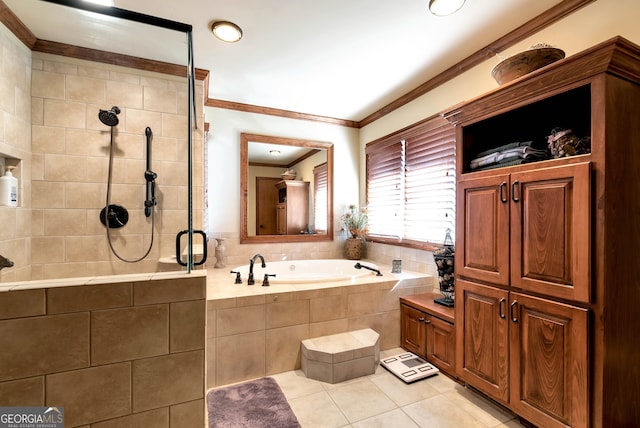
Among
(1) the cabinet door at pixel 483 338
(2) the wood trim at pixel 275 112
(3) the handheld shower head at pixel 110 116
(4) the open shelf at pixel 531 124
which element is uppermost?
(2) the wood trim at pixel 275 112

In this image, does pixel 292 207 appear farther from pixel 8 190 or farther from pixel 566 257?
pixel 566 257

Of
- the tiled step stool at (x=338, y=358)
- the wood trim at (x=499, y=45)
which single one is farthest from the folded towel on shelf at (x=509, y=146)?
the tiled step stool at (x=338, y=358)

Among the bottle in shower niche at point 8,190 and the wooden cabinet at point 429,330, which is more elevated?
the bottle in shower niche at point 8,190

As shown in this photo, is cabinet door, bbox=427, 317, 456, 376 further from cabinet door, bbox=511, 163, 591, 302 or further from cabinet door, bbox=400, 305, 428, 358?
cabinet door, bbox=511, 163, 591, 302

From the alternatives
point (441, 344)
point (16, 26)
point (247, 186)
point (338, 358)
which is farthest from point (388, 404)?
point (16, 26)

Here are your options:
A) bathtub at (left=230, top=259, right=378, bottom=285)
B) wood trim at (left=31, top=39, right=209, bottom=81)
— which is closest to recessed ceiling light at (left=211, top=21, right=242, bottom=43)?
wood trim at (left=31, top=39, right=209, bottom=81)

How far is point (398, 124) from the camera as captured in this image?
328 centimetres

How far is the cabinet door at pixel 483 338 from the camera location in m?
1.64

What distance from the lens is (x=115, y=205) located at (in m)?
2.31

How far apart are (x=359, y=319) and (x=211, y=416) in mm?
1268

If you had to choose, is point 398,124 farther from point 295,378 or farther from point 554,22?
point 295,378

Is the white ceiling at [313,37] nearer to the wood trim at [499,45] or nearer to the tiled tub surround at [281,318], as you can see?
the wood trim at [499,45]

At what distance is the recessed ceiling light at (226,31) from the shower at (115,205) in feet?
3.15

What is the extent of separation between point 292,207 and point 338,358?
83.6 inches
